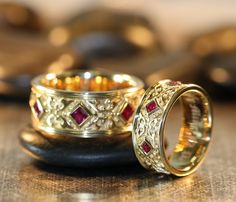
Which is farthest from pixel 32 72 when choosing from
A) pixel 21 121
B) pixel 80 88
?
pixel 80 88

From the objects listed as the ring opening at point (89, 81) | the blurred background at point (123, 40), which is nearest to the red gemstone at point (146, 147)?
the ring opening at point (89, 81)

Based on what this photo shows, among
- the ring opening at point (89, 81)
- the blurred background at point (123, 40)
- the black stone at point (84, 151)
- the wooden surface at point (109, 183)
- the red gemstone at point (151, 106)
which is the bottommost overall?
the blurred background at point (123, 40)

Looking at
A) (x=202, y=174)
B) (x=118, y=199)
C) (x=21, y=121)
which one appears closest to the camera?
(x=118, y=199)

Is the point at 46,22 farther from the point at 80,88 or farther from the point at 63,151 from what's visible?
the point at 63,151

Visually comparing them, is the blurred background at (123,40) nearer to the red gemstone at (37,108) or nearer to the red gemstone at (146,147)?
the red gemstone at (37,108)

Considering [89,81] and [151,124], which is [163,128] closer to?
[151,124]
